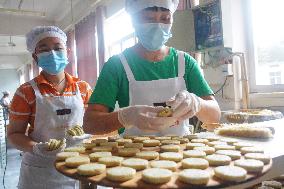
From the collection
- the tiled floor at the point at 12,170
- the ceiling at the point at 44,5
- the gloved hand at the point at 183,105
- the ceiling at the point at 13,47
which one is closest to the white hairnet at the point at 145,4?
the gloved hand at the point at 183,105

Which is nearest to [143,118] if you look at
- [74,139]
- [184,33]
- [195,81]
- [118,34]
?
[195,81]

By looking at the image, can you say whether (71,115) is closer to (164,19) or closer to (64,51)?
(64,51)

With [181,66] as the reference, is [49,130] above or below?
below

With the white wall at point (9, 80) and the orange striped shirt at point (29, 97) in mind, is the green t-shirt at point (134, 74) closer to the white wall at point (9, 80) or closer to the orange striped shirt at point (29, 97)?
the orange striped shirt at point (29, 97)

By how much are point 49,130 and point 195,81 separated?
3.72 feet

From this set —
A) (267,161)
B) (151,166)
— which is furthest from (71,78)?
(267,161)

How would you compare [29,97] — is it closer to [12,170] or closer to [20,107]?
[20,107]

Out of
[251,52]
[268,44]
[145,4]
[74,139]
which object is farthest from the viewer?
[251,52]

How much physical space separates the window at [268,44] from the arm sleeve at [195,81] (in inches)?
71.2

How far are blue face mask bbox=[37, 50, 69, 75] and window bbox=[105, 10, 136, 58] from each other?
3625 millimetres

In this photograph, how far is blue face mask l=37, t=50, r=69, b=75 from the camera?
2150mm

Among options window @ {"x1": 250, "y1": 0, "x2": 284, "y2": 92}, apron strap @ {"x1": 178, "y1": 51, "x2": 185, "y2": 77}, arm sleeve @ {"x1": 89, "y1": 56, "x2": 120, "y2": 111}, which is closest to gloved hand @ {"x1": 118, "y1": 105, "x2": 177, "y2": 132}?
arm sleeve @ {"x1": 89, "y1": 56, "x2": 120, "y2": 111}

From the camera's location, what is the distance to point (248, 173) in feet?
2.81

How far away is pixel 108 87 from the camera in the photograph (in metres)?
1.48
